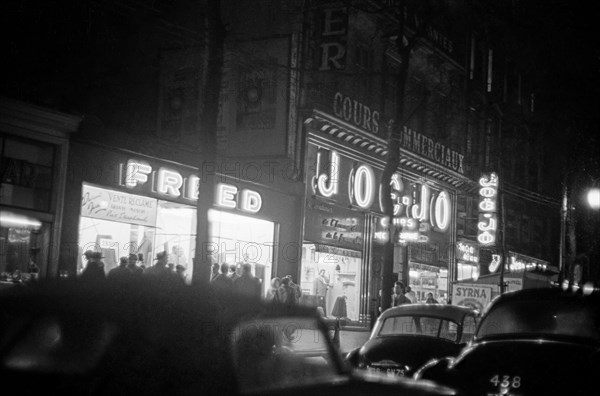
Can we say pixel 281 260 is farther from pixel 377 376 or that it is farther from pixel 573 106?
pixel 573 106

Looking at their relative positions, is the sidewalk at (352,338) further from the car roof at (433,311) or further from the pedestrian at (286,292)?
the car roof at (433,311)

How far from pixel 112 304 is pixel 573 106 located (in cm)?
4427

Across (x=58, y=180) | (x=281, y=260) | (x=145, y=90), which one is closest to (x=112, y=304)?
(x=58, y=180)

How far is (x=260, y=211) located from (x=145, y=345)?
18.2m

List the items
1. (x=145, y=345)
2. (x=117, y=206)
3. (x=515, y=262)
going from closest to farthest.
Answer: (x=145, y=345) < (x=117, y=206) < (x=515, y=262)

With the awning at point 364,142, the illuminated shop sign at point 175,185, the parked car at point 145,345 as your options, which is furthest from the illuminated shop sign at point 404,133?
the parked car at point 145,345

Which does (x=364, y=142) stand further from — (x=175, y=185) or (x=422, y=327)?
(x=422, y=327)

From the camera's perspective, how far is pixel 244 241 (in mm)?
21875

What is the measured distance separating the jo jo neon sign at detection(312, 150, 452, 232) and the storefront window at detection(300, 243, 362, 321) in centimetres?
191

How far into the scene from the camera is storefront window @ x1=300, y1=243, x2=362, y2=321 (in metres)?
24.6

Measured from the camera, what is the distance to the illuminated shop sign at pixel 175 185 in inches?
699

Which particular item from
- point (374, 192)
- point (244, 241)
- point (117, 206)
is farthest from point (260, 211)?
point (374, 192)

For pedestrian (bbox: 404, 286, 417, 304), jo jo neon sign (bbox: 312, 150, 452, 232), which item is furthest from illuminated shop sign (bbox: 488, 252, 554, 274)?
pedestrian (bbox: 404, 286, 417, 304)

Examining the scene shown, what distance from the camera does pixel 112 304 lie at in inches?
161
